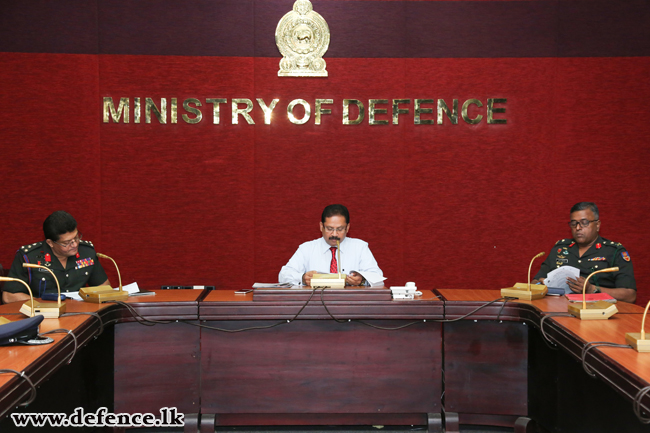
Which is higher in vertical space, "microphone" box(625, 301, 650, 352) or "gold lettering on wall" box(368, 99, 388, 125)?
"gold lettering on wall" box(368, 99, 388, 125)

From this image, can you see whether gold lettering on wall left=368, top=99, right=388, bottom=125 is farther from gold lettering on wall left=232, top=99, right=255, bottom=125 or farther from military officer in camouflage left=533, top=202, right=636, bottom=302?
military officer in camouflage left=533, top=202, right=636, bottom=302

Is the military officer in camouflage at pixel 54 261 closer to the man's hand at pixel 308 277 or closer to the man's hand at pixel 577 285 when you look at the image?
the man's hand at pixel 308 277

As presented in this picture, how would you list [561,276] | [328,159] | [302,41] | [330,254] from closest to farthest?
[561,276] → [330,254] → [302,41] → [328,159]

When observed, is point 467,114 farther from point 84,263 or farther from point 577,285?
point 84,263

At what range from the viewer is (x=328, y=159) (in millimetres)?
4441

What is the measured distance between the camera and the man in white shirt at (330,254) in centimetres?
341

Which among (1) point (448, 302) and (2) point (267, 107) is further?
(2) point (267, 107)

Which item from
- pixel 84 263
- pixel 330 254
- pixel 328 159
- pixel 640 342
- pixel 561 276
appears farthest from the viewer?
pixel 328 159

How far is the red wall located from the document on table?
1.27m

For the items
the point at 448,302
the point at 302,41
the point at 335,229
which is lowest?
the point at 448,302

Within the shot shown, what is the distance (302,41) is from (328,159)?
0.95m

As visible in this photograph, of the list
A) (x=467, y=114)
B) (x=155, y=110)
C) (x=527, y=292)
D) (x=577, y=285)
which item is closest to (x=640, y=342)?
(x=527, y=292)

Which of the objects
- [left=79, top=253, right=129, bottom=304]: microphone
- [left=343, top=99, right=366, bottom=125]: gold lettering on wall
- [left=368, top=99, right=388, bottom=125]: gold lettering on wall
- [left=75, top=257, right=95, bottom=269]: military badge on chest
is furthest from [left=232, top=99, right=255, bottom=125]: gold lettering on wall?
[left=79, top=253, right=129, bottom=304]: microphone

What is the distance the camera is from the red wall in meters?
4.34
